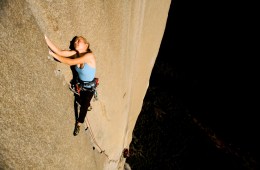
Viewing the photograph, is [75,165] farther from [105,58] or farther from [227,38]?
[227,38]

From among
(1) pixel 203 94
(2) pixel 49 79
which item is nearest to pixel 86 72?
(2) pixel 49 79

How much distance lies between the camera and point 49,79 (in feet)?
7.60

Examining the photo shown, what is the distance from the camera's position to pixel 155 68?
1241 centimetres

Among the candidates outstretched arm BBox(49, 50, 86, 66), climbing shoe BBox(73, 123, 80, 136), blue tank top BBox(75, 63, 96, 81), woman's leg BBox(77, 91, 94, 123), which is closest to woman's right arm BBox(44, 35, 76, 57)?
outstretched arm BBox(49, 50, 86, 66)

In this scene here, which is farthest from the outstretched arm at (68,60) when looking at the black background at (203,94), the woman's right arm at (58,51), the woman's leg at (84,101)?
the black background at (203,94)

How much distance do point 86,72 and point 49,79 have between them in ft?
1.64

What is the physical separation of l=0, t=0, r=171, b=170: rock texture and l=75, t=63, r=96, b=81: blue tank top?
11cm

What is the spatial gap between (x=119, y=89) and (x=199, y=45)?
28.7 ft

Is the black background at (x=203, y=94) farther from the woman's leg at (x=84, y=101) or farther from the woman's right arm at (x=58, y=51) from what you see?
the woman's right arm at (x=58, y=51)

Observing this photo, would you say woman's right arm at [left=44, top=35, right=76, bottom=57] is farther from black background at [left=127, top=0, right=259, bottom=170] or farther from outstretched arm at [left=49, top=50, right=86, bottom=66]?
black background at [left=127, top=0, right=259, bottom=170]

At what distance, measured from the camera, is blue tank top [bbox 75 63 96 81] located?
2709 millimetres

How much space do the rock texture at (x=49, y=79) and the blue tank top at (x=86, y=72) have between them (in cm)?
11

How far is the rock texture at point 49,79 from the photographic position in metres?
1.80

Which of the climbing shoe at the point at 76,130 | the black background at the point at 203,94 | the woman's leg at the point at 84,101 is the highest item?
the woman's leg at the point at 84,101
